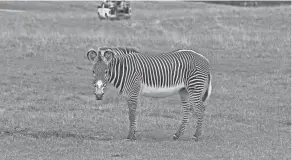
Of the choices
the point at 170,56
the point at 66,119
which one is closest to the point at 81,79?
the point at 66,119

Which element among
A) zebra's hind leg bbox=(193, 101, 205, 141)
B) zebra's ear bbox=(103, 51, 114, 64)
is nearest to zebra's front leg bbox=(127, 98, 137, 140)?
zebra's ear bbox=(103, 51, 114, 64)

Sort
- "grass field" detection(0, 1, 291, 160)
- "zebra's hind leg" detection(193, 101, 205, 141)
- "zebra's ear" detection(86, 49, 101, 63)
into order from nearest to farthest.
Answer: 1. "grass field" detection(0, 1, 291, 160)
2. "zebra's ear" detection(86, 49, 101, 63)
3. "zebra's hind leg" detection(193, 101, 205, 141)

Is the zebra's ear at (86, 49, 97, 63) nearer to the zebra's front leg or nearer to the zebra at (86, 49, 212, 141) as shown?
the zebra at (86, 49, 212, 141)

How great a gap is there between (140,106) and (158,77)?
3.62 m

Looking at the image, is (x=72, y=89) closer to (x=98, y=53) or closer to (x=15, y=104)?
(x=15, y=104)

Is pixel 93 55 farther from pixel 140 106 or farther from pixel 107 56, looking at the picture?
pixel 140 106

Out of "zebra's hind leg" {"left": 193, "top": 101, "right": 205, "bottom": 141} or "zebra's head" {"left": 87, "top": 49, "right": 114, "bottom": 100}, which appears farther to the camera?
"zebra's hind leg" {"left": 193, "top": 101, "right": 205, "bottom": 141}

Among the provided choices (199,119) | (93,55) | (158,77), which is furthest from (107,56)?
(199,119)

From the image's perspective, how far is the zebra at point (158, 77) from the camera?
11555 mm

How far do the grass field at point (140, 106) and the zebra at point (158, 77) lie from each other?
0.61 meters

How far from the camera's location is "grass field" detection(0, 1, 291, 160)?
1085 cm

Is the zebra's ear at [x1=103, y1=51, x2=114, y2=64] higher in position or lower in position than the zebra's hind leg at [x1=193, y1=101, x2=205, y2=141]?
higher

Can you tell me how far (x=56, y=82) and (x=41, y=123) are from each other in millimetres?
5558

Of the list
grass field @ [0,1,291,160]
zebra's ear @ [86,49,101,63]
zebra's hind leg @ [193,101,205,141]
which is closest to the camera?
grass field @ [0,1,291,160]
